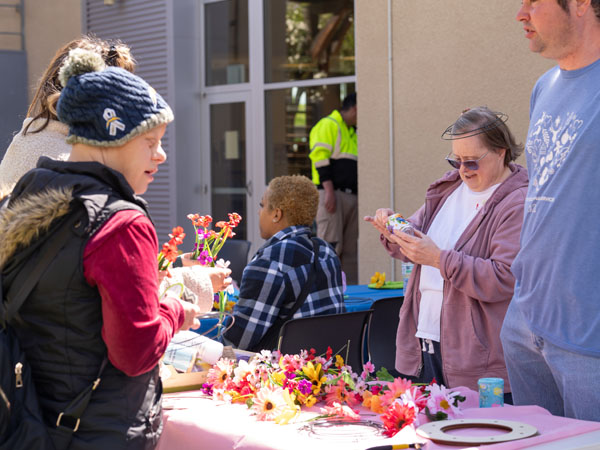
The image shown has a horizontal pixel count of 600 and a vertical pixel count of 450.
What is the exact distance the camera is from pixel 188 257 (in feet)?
9.16

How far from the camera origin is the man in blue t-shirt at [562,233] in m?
2.04

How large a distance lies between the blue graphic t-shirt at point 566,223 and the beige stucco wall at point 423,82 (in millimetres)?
3885

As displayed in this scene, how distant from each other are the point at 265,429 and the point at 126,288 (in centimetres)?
63

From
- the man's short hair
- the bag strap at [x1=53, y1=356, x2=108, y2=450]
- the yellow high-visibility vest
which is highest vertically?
the man's short hair

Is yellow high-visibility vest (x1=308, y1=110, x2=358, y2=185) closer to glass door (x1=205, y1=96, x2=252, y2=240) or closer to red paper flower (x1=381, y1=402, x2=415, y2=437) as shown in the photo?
glass door (x1=205, y1=96, x2=252, y2=240)

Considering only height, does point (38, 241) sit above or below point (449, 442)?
above

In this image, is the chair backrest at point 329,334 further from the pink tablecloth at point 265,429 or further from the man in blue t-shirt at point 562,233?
the man in blue t-shirt at point 562,233

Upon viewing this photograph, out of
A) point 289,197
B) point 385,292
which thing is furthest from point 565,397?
point 385,292

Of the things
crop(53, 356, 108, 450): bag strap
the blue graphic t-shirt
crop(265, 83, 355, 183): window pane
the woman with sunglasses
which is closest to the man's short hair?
the blue graphic t-shirt

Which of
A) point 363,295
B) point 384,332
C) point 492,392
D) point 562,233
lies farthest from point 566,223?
point 363,295

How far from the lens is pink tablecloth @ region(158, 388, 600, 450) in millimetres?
1891

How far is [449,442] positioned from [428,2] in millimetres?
5360

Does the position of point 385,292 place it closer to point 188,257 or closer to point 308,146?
point 188,257

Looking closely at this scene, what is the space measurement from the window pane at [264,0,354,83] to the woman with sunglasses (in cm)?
546
